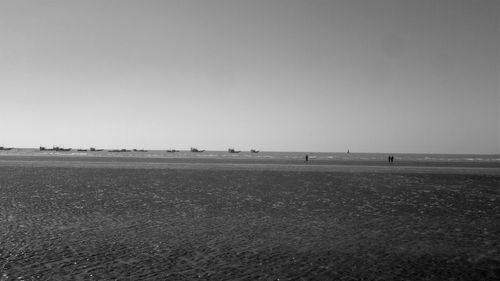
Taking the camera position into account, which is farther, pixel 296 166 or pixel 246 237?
pixel 296 166

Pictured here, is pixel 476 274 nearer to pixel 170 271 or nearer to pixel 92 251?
pixel 170 271

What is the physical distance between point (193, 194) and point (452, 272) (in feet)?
68.6

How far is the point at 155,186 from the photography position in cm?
3475

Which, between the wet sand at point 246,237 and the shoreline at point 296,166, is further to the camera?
the shoreline at point 296,166

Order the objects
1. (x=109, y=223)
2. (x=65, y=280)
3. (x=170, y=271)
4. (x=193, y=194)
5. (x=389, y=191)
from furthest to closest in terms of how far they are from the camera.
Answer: (x=389, y=191) → (x=193, y=194) → (x=109, y=223) → (x=170, y=271) → (x=65, y=280)

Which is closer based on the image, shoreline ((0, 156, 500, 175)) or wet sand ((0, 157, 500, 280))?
wet sand ((0, 157, 500, 280))

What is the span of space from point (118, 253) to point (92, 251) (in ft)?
3.13

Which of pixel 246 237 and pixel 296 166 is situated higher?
pixel 296 166

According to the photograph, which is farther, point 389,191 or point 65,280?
point 389,191

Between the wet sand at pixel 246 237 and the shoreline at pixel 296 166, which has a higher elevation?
the shoreline at pixel 296 166

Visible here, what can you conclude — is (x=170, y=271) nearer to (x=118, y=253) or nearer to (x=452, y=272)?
(x=118, y=253)

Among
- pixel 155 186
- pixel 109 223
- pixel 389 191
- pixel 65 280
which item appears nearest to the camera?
pixel 65 280

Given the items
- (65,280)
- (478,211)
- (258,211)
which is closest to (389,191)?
(478,211)

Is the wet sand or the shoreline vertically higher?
the shoreline
